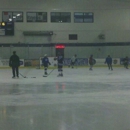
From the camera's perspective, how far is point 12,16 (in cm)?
3888

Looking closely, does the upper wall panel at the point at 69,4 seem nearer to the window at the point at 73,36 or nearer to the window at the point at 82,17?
the window at the point at 82,17

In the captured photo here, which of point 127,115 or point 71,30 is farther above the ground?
point 71,30

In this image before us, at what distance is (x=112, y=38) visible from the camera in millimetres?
39219

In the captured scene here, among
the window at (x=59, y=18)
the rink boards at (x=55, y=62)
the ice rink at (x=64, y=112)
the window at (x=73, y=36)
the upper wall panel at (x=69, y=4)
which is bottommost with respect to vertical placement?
the ice rink at (x=64, y=112)

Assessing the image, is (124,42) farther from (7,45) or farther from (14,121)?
(14,121)

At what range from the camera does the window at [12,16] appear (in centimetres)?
3844

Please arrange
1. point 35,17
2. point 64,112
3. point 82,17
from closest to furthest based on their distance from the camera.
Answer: point 64,112
point 35,17
point 82,17

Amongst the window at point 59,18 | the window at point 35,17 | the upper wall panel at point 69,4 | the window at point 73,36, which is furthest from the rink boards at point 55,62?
the upper wall panel at point 69,4

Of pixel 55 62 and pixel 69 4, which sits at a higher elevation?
pixel 69 4

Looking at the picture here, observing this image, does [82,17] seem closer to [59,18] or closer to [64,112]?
[59,18]

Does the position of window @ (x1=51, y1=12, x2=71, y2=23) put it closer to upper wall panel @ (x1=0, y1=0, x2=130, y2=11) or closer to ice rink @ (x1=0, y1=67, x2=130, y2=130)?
upper wall panel @ (x1=0, y1=0, x2=130, y2=11)

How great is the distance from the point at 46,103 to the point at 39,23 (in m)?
30.8

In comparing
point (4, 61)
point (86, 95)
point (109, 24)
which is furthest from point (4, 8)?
point (86, 95)

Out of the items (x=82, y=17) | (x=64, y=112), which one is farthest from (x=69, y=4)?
(x=64, y=112)
